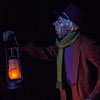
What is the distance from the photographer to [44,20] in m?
4.76

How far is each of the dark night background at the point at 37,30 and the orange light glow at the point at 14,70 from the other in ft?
3.60

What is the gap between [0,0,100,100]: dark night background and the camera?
176 inches

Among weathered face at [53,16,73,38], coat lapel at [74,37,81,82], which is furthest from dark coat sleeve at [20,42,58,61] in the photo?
coat lapel at [74,37,81,82]

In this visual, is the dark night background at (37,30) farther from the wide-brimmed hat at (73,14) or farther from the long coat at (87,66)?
the long coat at (87,66)

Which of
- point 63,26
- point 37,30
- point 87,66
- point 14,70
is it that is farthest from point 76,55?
point 37,30

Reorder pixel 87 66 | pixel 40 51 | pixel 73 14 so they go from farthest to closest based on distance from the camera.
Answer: pixel 40 51
pixel 73 14
pixel 87 66

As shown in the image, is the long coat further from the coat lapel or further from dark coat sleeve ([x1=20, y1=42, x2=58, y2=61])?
dark coat sleeve ([x1=20, y1=42, x2=58, y2=61])

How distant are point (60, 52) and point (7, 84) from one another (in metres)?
1.12

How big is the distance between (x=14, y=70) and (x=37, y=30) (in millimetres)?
1724

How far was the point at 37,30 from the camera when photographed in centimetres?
470

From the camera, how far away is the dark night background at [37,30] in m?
4.46

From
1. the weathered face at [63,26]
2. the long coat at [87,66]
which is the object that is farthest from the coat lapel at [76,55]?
the weathered face at [63,26]

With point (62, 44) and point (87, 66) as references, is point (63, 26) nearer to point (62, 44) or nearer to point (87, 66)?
point (62, 44)

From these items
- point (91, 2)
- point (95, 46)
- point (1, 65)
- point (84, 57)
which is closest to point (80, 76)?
point (84, 57)
